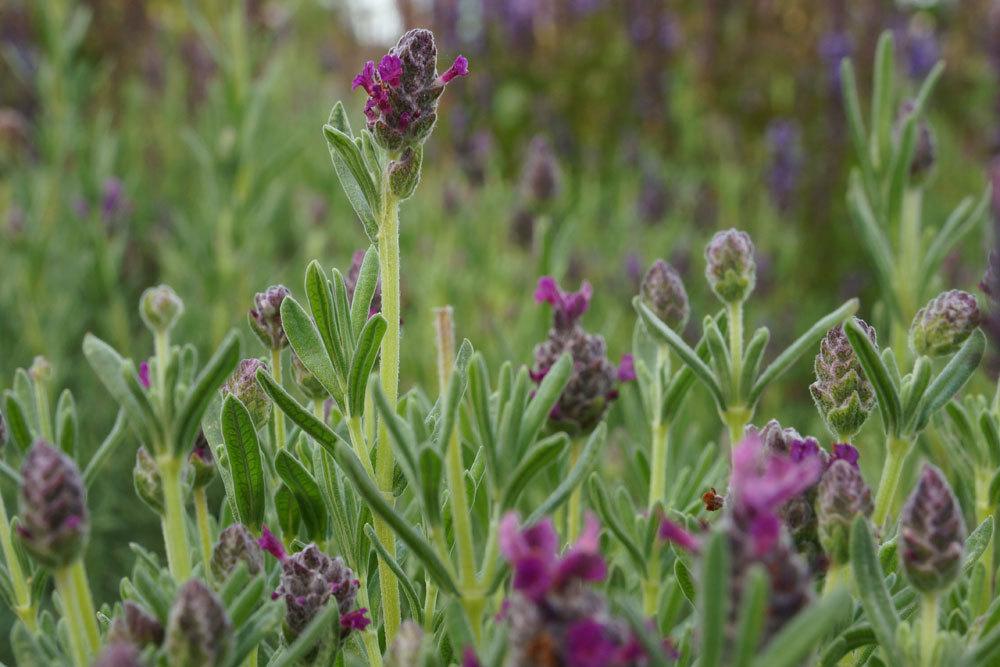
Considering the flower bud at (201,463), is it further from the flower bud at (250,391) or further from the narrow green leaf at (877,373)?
the narrow green leaf at (877,373)

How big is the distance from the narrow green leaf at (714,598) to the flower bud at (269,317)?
16.2 inches

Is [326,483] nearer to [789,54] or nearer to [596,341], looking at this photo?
[596,341]

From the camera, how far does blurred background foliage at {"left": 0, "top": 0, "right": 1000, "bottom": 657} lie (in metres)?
1.92

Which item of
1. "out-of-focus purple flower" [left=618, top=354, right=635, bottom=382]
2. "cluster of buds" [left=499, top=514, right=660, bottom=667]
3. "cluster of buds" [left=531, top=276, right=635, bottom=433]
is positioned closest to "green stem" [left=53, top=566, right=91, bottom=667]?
"cluster of buds" [left=499, top=514, right=660, bottom=667]

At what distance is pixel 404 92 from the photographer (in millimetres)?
647

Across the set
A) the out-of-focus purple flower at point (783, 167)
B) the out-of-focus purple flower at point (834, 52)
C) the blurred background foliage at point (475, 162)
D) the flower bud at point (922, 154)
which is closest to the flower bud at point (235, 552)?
the blurred background foliage at point (475, 162)

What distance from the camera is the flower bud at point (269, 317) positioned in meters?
0.73

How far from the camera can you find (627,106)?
14.2 feet

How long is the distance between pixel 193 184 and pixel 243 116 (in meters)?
1.25

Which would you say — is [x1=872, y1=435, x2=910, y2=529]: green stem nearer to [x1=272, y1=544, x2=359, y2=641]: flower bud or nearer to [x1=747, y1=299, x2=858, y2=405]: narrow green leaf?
[x1=747, y1=299, x2=858, y2=405]: narrow green leaf

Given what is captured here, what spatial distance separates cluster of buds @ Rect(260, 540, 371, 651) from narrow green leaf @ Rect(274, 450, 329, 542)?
0.19 ft

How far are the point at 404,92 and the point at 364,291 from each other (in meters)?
0.14

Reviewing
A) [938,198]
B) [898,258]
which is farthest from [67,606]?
[938,198]

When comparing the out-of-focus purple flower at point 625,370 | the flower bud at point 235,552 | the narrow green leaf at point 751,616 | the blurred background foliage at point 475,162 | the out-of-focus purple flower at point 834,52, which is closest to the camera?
the narrow green leaf at point 751,616
